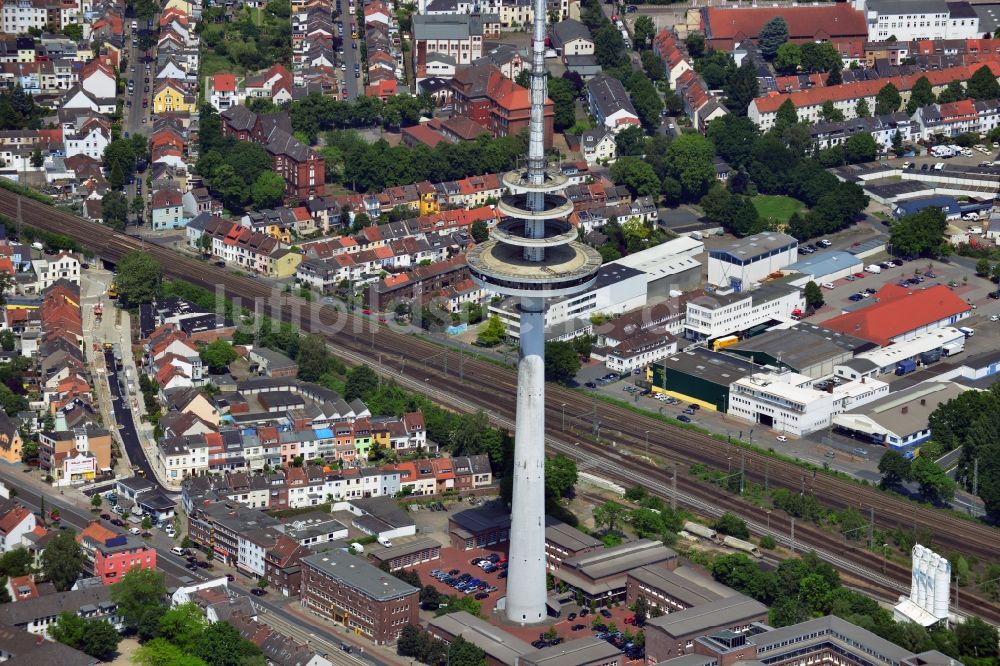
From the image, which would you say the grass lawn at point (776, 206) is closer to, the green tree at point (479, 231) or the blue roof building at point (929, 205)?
the blue roof building at point (929, 205)

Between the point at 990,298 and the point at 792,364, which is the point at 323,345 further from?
the point at 990,298

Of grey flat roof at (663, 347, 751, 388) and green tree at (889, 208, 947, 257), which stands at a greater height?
green tree at (889, 208, 947, 257)

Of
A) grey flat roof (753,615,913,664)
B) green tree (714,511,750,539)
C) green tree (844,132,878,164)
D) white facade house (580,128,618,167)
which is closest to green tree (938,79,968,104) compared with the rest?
green tree (844,132,878,164)

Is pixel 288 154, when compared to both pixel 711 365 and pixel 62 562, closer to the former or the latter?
pixel 711 365

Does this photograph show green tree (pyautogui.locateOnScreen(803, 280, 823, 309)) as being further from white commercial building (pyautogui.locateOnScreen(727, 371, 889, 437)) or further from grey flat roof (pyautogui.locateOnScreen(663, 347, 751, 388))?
white commercial building (pyautogui.locateOnScreen(727, 371, 889, 437))

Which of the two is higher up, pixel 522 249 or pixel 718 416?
pixel 522 249

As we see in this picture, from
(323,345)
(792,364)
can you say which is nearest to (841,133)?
(792,364)
